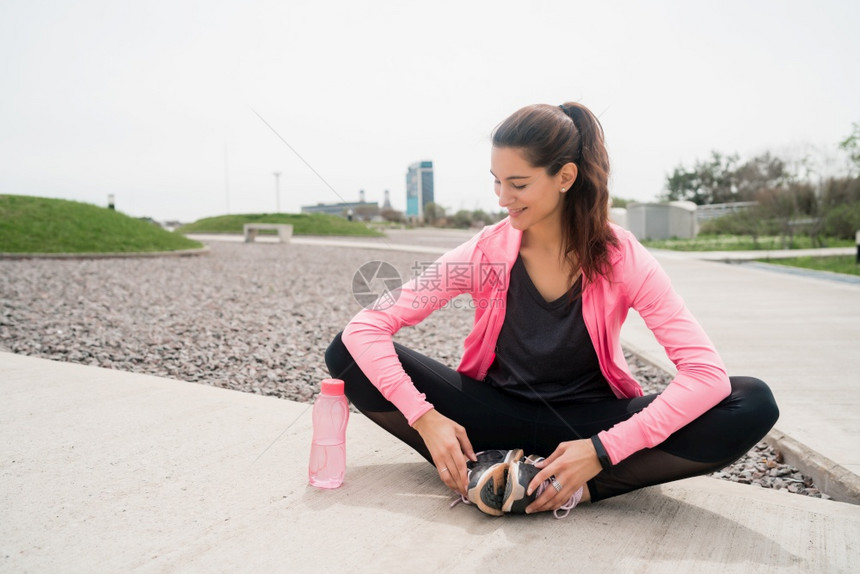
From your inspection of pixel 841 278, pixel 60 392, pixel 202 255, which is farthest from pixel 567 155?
pixel 202 255

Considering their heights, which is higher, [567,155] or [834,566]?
[567,155]

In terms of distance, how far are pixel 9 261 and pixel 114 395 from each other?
8.56 m

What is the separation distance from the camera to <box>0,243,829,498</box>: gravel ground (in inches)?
142

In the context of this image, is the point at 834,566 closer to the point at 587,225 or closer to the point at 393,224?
the point at 587,225

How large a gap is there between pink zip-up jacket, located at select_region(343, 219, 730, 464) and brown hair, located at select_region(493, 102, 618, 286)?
68 millimetres

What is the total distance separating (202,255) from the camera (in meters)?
12.6

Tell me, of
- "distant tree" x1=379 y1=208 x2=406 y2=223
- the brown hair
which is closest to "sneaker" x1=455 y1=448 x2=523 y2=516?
the brown hair

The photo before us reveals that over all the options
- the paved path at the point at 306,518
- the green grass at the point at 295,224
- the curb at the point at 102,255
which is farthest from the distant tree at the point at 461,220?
the paved path at the point at 306,518

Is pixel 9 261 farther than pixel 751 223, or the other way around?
pixel 751 223

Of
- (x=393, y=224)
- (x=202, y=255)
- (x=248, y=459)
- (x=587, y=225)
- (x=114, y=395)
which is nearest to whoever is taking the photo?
(x=587, y=225)

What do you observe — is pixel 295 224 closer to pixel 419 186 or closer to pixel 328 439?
pixel 419 186

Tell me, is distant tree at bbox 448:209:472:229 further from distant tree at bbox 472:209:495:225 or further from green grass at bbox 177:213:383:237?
distant tree at bbox 472:209:495:225

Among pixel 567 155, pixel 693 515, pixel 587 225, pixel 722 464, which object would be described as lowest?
pixel 693 515

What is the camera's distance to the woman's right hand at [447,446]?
6.18 feet
